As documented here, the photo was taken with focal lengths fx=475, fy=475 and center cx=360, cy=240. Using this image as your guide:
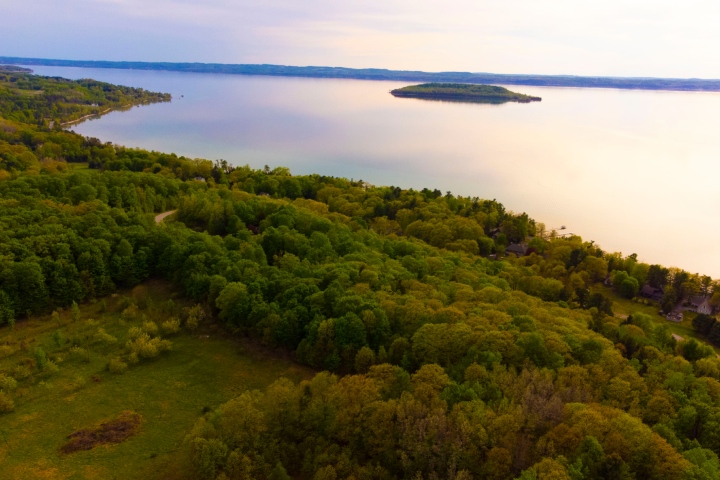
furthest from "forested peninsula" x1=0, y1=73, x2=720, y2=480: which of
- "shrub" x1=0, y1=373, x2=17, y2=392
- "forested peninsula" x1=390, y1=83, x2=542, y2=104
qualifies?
"forested peninsula" x1=390, y1=83, x2=542, y2=104

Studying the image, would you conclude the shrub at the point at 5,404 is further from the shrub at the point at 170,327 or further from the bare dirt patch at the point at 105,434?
the shrub at the point at 170,327

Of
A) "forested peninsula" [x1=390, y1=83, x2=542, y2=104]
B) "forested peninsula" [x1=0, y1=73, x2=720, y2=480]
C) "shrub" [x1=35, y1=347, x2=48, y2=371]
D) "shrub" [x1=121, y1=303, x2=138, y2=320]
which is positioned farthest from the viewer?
"forested peninsula" [x1=390, y1=83, x2=542, y2=104]

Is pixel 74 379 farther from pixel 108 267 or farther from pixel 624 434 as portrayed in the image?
pixel 624 434

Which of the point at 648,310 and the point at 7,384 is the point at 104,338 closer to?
the point at 7,384

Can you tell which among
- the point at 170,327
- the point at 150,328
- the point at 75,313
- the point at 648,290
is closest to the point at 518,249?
the point at 648,290

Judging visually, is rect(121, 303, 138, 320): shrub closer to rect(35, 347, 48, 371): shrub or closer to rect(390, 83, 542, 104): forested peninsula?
rect(35, 347, 48, 371): shrub

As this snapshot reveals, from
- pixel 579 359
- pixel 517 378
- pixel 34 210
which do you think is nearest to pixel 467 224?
pixel 579 359
